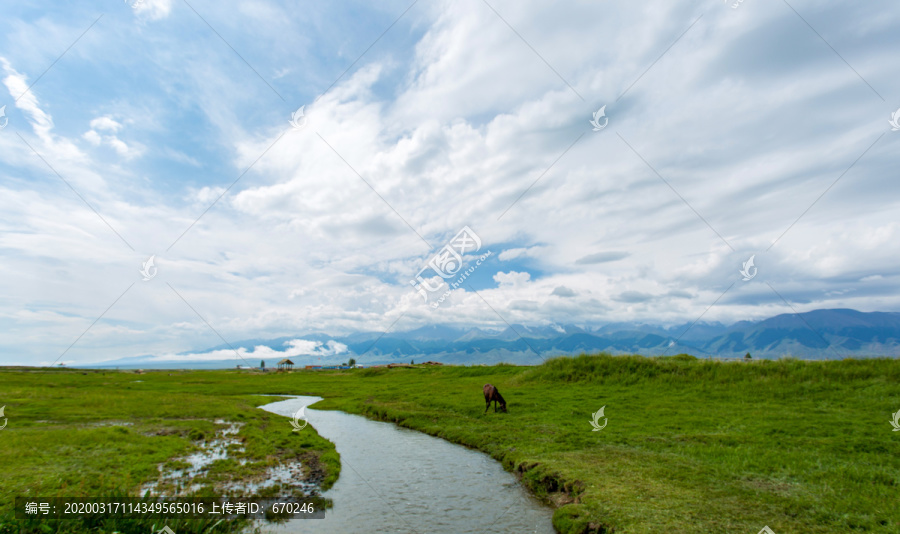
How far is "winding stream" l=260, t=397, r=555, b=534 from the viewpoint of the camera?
13.1 m

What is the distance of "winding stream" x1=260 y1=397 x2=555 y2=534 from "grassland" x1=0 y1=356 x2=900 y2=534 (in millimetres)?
1111

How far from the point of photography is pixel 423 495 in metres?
16.0

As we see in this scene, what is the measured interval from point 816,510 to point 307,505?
1611cm

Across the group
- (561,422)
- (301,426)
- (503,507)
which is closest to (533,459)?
(503,507)

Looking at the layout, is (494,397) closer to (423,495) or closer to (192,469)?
(423,495)

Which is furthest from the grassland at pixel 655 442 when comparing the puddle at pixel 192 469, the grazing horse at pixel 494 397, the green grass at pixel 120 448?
the grazing horse at pixel 494 397

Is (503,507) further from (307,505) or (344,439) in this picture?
(344,439)

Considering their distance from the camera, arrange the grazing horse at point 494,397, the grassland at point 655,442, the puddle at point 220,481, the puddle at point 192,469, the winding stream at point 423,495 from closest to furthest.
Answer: the grassland at point 655,442 → the winding stream at point 423,495 → the puddle at point 192,469 → the puddle at point 220,481 → the grazing horse at point 494,397

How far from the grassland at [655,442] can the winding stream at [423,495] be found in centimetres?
111

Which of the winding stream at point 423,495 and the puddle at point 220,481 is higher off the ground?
the puddle at point 220,481

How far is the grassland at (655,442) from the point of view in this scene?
12352 mm

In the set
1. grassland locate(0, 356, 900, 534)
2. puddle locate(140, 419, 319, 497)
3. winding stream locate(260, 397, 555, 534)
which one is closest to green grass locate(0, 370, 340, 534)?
grassland locate(0, 356, 900, 534)

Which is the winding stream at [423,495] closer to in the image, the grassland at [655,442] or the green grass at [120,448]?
the grassland at [655,442]

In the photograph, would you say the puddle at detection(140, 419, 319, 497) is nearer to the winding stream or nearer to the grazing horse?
the winding stream
